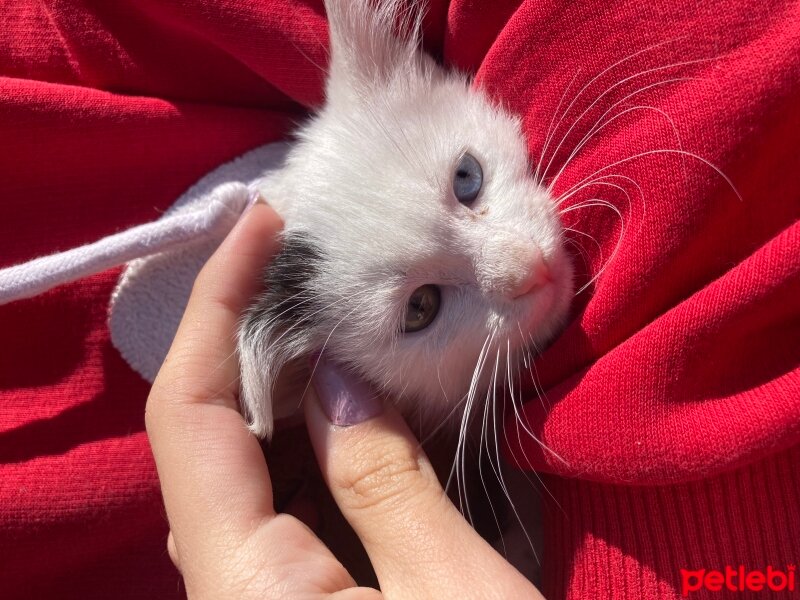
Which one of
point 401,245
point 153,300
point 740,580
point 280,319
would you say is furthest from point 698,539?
point 153,300

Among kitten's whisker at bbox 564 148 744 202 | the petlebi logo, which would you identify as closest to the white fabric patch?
kitten's whisker at bbox 564 148 744 202

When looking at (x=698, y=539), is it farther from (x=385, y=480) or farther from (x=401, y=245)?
(x=401, y=245)

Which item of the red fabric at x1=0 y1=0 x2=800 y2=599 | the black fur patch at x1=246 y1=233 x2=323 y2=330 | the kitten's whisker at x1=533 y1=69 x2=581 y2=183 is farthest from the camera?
the black fur patch at x1=246 y1=233 x2=323 y2=330

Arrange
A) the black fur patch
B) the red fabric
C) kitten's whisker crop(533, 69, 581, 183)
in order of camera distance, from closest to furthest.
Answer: the red fabric < kitten's whisker crop(533, 69, 581, 183) < the black fur patch

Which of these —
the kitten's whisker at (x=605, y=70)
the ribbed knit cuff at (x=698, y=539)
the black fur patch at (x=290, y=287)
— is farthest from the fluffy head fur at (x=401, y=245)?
the ribbed knit cuff at (x=698, y=539)

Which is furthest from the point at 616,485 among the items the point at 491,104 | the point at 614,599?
the point at 491,104

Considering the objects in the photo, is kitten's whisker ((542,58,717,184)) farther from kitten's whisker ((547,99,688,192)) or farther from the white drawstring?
the white drawstring

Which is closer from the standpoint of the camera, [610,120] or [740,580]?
[740,580]
